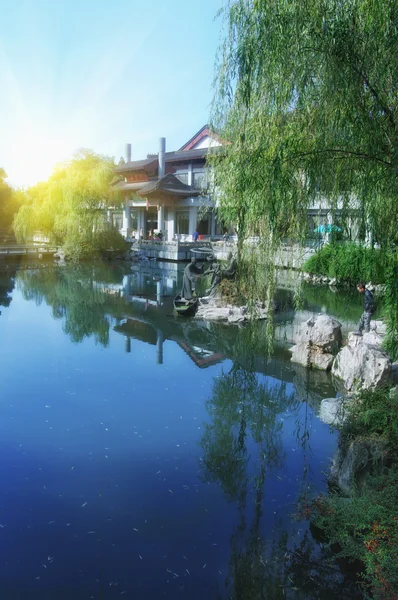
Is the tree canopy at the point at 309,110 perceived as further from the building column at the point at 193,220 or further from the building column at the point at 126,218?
the building column at the point at 126,218

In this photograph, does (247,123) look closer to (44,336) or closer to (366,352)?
(366,352)

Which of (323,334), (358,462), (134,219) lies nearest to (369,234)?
(358,462)

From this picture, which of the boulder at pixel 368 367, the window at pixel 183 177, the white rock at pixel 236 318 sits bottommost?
the white rock at pixel 236 318

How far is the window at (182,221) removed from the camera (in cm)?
2805

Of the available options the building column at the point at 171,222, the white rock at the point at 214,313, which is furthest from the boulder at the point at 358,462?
the building column at the point at 171,222

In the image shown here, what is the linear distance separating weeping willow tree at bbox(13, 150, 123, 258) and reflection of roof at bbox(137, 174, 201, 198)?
9.83ft

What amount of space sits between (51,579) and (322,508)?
2.00m

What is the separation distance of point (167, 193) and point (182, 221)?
109 inches

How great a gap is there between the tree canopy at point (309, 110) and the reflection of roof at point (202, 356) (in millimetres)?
4064

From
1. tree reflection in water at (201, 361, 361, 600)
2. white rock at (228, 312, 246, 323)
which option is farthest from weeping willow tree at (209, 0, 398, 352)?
white rock at (228, 312, 246, 323)

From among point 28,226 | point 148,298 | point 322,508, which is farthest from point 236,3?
point 28,226

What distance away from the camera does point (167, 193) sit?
26.0 m

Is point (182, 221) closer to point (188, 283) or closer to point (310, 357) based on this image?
point (188, 283)

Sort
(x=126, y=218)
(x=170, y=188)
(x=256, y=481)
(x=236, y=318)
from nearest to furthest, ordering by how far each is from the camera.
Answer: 1. (x=256, y=481)
2. (x=236, y=318)
3. (x=170, y=188)
4. (x=126, y=218)
